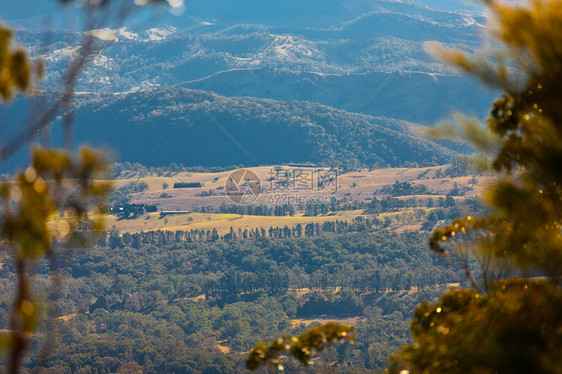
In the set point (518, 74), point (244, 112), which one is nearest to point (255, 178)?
point (244, 112)

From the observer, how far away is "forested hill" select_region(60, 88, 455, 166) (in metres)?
166

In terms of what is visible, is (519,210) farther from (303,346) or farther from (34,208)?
(34,208)

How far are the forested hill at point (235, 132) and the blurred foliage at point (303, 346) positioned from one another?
498 ft

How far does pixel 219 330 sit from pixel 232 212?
4678 centimetres

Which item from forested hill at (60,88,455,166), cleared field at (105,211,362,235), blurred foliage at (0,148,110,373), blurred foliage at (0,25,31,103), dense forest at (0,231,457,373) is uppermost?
forested hill at (60,88,455,166)

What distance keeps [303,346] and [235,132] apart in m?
178

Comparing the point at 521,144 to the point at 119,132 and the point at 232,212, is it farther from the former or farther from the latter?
the point at 119,132

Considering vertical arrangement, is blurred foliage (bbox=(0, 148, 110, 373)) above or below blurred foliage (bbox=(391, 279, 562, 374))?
above

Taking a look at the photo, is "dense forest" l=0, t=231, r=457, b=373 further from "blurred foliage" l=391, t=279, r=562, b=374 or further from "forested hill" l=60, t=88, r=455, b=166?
"forested hill" l=60, t=88, r=455, b=166

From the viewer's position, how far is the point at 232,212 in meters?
109

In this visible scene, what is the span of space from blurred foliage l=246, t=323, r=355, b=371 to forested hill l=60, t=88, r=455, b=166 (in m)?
152

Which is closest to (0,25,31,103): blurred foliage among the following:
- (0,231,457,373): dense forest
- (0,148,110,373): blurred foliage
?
(0,148,110,373): blurred foliage

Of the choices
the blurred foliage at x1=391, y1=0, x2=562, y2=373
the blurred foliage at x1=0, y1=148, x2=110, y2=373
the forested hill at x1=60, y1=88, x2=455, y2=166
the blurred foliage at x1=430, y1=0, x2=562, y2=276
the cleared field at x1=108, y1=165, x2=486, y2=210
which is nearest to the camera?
the blurred foliage at x1=0, y1=148, x2=110, y2=373

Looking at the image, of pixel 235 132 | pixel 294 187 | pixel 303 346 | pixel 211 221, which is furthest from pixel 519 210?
pixel 235 132
